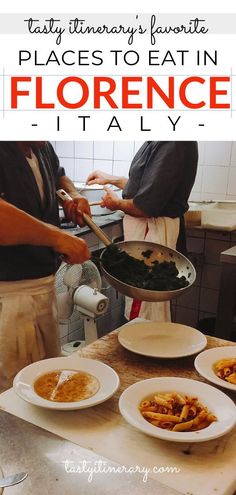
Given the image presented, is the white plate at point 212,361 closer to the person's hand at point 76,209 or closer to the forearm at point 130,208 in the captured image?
the person's hand at point 76,209

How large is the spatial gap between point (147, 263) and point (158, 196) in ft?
2.60

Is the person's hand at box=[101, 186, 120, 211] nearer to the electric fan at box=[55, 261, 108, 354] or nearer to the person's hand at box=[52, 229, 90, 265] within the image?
the electric fan at box=[55, 261, 108, 354]

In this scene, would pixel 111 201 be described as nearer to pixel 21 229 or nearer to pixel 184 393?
pixel 21 229

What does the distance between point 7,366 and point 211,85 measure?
162cm

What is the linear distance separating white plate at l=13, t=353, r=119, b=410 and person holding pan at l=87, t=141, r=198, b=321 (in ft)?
3.95

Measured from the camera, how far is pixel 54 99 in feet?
6.64

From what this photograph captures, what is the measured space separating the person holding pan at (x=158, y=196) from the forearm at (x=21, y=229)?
104cm

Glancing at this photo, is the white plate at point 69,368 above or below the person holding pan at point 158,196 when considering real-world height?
below

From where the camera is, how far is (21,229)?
1.11m

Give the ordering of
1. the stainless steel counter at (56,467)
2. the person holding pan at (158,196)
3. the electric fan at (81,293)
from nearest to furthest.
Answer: the stainless steel counter at (56,467), the electric fan at (81,293), the person holding pan at (158,196)

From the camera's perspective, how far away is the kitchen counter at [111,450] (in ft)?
2.27

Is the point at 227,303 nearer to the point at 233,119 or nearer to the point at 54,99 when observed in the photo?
the point at 233,119

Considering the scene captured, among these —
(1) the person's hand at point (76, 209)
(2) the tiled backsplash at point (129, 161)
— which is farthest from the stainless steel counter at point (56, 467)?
(2) the tiled backsplash at point (129, 161)

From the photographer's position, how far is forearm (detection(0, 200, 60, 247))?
3.57 feet
